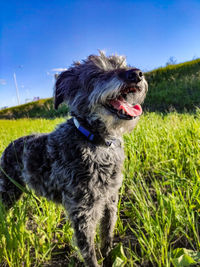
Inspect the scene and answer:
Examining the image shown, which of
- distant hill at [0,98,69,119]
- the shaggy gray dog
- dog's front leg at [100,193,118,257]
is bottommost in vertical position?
distant hill at [0,98,69,119]

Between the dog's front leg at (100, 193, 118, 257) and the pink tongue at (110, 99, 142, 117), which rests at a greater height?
the pink tongue at (110, 99, 142, 117)

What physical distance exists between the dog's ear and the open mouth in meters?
0.62

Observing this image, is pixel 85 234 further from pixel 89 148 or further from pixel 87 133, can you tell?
pixel 87 133

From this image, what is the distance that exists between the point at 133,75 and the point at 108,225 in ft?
6.44

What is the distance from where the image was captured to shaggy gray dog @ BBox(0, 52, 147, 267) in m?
2.23

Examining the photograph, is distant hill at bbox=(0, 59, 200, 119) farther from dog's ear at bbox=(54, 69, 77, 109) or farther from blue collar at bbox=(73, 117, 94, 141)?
blue collar at bbox=(73, 117, 94, 141)

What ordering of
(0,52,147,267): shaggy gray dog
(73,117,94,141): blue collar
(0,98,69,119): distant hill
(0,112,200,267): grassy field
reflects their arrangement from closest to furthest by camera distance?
(0,112,200,267): grassy field → (0,52,147,267): shaggy gray dog → (73,117,94,141): blue collar → (0,98,69,119): distant hill

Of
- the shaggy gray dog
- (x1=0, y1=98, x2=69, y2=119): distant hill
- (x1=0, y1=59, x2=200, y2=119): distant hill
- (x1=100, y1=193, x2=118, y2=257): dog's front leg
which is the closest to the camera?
the shaggy gray dog

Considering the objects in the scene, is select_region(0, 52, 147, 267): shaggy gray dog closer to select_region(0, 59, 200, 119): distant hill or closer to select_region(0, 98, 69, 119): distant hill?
select_region(0, 59, 200, 119): distant hill

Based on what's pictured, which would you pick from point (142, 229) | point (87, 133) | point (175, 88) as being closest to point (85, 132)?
point (87, 133)

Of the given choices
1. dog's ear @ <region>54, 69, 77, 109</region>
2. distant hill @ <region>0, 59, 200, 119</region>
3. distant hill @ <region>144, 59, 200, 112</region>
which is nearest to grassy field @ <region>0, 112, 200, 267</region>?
dog's ear @ <region>54, 69, 77, 109</region>

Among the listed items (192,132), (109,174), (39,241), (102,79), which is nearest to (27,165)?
(39,241)

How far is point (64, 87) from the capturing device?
8.89 ft

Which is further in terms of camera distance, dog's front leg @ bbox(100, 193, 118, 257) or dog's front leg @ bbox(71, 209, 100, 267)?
dog's front leg @ bbox(100, 193, 118, 257)
